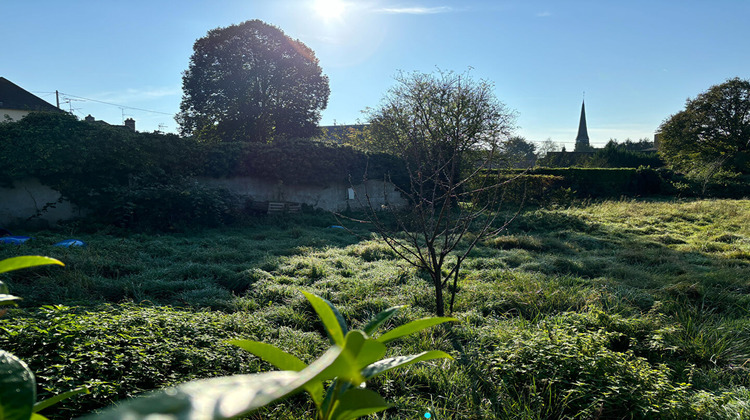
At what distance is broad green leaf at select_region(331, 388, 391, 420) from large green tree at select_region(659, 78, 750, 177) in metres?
29.0

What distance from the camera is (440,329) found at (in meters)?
3.46

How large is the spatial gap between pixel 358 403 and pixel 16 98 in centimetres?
3094

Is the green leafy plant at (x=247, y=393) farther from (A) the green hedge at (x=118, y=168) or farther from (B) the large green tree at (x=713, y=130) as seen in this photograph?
(B) the large green tree at (x=713, y=130)

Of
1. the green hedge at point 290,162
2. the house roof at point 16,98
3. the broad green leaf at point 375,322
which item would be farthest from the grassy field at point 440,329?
the house roof at point 16,98

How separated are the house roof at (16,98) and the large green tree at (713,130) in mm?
37375

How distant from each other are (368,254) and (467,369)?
4.35 m

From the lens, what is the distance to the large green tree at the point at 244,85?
859 inches

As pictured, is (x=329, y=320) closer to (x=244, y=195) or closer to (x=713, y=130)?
(x=244, y=195)

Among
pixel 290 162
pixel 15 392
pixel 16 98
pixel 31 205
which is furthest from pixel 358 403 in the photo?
pixel 16 98

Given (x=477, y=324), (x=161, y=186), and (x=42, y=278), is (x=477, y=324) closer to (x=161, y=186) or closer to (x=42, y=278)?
(x=42, y=278)

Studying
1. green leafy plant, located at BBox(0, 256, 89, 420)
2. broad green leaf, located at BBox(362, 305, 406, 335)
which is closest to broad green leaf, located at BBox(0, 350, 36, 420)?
green leafy plant, located at BBox(0, 256, 89, 420)

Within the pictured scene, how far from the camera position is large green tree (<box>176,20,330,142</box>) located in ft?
71.6

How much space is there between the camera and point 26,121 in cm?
883

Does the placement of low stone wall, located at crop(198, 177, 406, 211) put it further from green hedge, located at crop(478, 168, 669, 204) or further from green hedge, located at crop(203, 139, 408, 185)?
green hedge, located at crop(478, 168, 669, 204)
